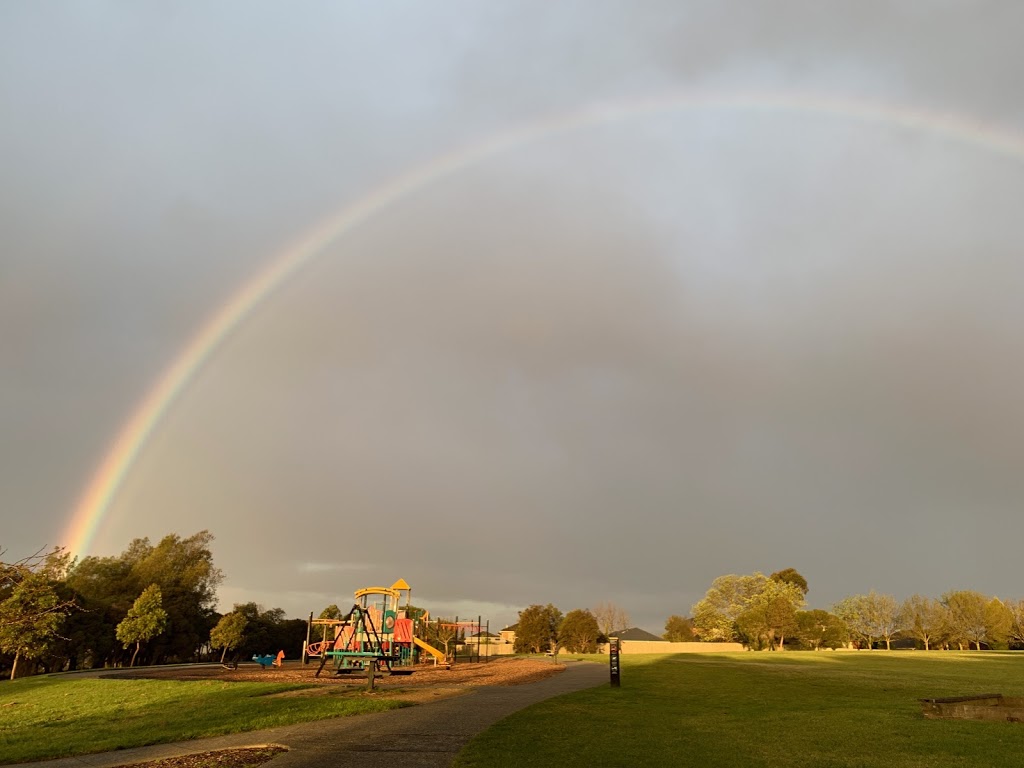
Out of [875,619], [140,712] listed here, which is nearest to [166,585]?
[140,712]

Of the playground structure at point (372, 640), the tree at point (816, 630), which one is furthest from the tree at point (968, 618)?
the playground structure at point (372, 640)

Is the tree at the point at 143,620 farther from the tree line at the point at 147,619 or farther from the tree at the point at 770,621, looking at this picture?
the tree at the point at 770,621

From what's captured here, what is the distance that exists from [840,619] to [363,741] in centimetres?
9571

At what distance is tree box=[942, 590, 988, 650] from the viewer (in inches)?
3716

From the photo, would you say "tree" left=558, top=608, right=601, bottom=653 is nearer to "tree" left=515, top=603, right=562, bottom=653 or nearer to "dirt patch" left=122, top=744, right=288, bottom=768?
"tree" left=515, top=603, right=562, bottom=653

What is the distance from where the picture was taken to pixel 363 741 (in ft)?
40.0

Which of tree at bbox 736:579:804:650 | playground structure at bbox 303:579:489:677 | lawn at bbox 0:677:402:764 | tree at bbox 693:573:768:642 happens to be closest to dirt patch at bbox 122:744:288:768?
lawn at bbox 0:677:402:764

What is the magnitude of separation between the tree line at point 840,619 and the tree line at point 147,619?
177ft

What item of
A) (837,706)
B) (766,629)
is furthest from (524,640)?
(837,706)

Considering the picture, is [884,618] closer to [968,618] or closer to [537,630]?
[968,618]

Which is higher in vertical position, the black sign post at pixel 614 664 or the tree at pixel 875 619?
the tree at pixel 875 619

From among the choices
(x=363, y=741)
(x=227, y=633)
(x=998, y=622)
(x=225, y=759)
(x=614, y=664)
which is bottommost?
(x=225, y=759)

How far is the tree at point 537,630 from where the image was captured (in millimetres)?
90125

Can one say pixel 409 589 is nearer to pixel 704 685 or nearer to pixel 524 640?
pixel 704 685
